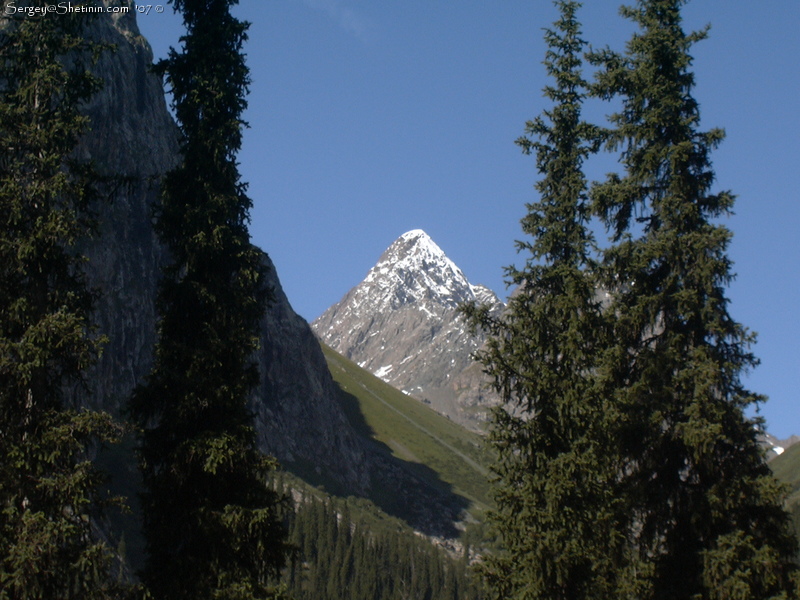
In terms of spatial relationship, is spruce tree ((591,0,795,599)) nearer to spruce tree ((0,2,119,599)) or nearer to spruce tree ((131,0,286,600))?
spruce tree ((131,0,286,600))

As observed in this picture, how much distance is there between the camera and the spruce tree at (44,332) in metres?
16.5

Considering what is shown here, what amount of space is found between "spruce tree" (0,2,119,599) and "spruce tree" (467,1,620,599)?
953cm

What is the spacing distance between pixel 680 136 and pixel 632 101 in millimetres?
2013

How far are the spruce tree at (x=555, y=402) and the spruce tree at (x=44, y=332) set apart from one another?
9526 millimetres

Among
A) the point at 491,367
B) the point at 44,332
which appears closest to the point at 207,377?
the point at 44,332

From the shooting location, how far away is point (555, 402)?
22.2 m

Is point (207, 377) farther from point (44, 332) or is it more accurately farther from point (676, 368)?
point (676, 368)

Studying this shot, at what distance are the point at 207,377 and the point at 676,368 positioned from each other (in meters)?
13.1

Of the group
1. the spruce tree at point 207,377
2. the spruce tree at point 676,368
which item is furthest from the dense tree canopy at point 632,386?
the spruce tree at point 207,377

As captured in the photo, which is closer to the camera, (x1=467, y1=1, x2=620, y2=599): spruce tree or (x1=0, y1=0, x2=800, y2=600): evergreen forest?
(x1=0, y1=0, x2=800, y2=600): evergreen forest

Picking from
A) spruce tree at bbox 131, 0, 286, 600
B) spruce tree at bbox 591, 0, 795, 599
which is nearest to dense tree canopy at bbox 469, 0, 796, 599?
spruce tree at bbox 591, 0, 795, 599

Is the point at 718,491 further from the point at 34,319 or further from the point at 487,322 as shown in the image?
the point at 34,319

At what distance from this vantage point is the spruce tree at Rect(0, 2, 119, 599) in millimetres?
16469

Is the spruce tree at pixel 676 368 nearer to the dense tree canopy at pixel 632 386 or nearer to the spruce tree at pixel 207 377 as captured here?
Result: the dense tree canopy at pixel 632 386
